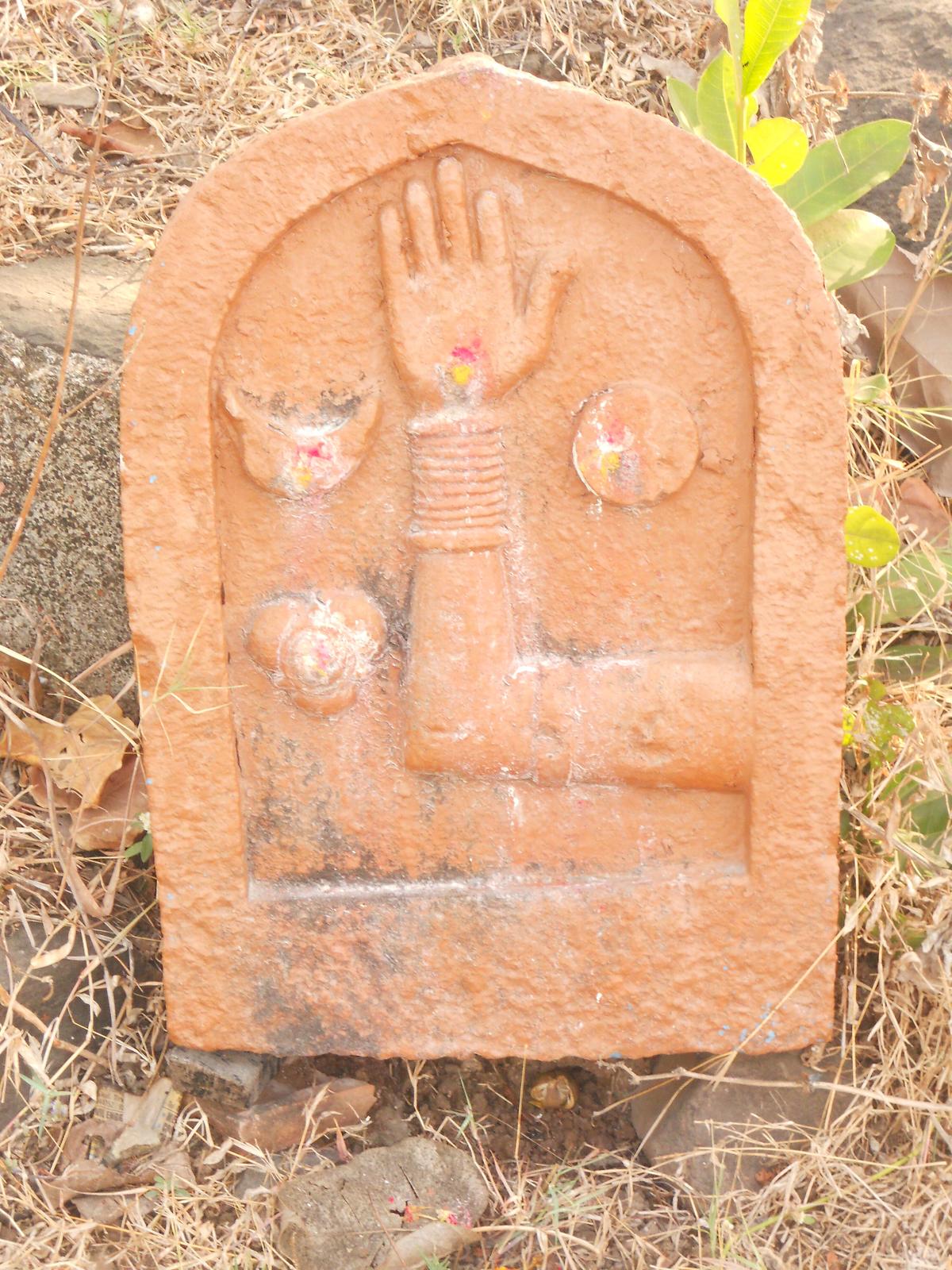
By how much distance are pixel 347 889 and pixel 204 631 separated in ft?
1.42

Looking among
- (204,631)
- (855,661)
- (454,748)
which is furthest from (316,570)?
(855,661)

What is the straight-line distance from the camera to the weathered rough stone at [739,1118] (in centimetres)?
209

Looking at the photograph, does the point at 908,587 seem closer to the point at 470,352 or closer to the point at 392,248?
the point at 470,352

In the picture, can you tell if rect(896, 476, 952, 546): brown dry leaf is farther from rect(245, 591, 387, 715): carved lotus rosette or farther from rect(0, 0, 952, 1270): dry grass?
rect(245, 591, 387, 715): carved lotus rosette

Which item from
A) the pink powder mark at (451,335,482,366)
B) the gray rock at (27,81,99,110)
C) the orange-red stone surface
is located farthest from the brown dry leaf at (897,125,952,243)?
the gray rock at (27,81,99,110)

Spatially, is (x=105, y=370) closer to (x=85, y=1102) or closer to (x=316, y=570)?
(x=316, y=570)

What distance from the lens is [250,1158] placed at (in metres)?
2.14

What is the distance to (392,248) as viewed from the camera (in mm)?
1811

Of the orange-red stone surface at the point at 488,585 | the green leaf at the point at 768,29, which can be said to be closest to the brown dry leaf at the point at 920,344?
the green leaf at the point at 768,29

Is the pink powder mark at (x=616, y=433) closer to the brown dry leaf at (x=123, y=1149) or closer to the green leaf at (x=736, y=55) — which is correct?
the green leaf at (x=736, y=55)

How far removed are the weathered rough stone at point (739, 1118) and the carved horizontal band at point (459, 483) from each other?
2.91 feet

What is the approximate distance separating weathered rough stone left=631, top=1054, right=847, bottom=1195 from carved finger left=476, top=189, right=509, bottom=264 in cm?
123

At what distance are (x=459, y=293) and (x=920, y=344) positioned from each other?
130cm

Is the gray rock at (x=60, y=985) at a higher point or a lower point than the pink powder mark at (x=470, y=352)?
lower
